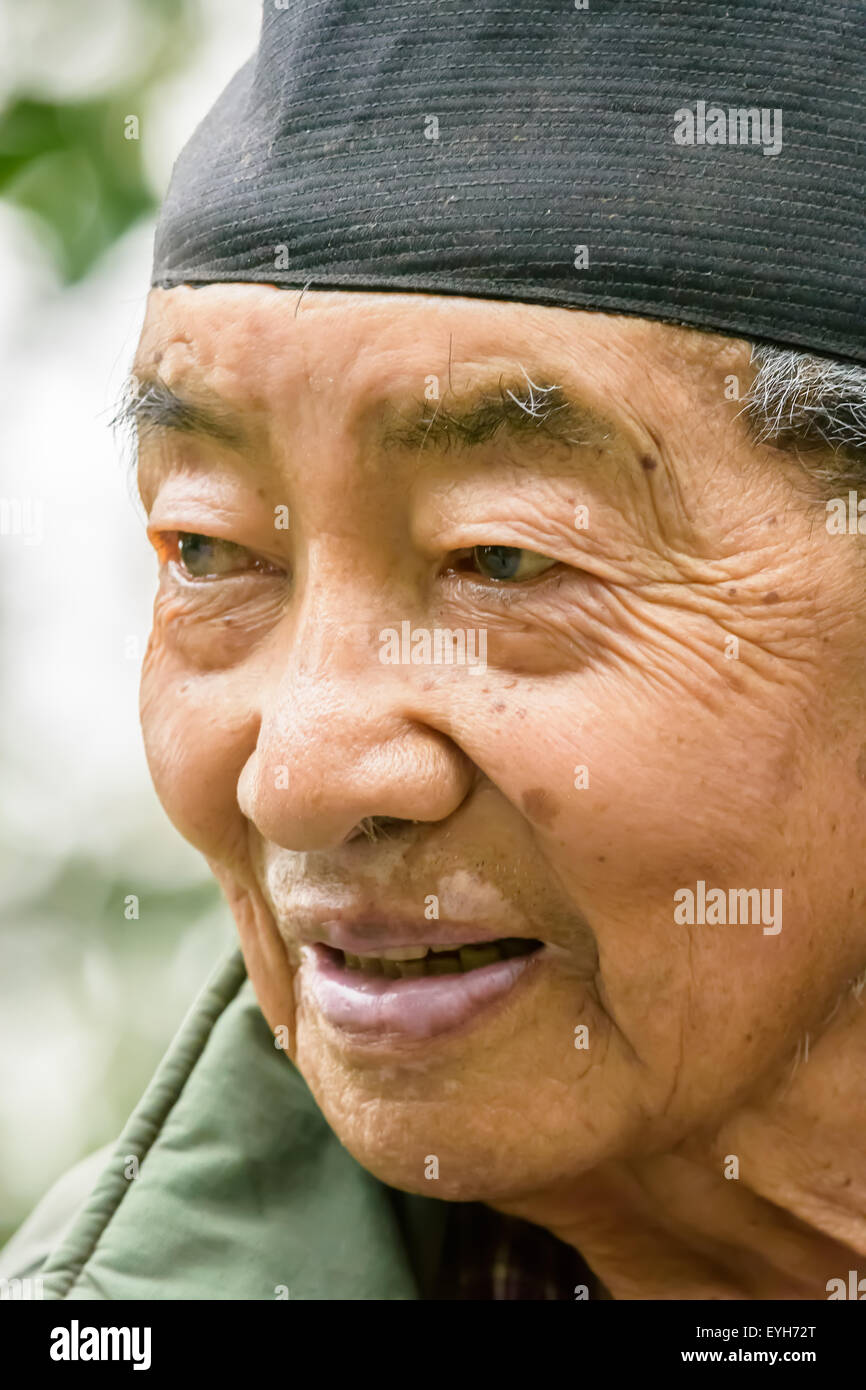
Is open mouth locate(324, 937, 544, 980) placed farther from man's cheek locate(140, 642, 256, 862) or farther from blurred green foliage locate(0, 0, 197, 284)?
blurred green foliage locate(0, 0, 197, 284)

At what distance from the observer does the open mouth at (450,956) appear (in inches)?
73.5

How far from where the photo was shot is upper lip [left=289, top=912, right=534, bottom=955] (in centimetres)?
182

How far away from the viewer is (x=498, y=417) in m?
1.66

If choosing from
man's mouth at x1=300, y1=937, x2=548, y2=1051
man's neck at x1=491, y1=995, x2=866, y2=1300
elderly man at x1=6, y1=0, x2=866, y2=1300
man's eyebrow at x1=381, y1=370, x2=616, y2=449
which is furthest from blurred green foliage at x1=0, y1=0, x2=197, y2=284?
man's neck at x1=491, y1=995, x2=866, y2=1300

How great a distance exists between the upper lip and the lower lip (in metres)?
0.05

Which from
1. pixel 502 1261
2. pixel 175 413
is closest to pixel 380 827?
pixel 175 413

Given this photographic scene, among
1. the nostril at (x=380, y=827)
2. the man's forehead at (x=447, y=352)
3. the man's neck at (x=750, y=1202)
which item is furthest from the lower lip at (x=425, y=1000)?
the man's forehead at (x=447, y=352)

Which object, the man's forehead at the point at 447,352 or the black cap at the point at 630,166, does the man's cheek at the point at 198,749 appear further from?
the black cap at the point at 630,166

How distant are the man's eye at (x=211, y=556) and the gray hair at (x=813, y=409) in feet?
2.25

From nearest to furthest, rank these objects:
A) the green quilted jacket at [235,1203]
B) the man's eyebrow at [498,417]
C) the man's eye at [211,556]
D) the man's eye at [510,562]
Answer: the man's eyebrow at [498,417] → the man's eye at [510,562] → the man's eye at [211,556] → the green quilted jacket at [235,1203]

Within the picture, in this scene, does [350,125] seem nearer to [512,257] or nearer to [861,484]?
[512,257]

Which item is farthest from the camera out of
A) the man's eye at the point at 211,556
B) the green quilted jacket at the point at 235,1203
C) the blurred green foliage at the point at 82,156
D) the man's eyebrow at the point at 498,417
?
the blurred green foliage at the point at 82,156

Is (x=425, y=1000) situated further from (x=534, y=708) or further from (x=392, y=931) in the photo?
(x=534, y=708)

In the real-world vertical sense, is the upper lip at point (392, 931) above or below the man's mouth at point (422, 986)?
above
